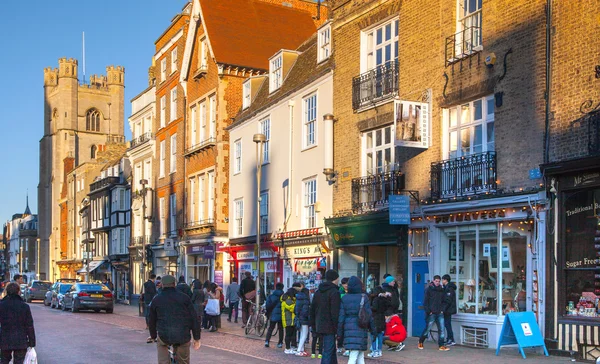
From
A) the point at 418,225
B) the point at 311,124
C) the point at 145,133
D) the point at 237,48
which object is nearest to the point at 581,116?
the point at 418,225

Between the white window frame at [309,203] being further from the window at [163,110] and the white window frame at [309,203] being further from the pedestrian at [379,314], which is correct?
the window at [163,110]

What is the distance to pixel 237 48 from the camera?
123 feet

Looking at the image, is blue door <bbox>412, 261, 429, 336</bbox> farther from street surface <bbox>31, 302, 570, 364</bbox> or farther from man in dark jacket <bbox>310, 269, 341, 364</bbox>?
man in dark jacket <bbox>310, 269, 341, 364</bbox>

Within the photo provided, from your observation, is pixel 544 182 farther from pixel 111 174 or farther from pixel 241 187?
pixel 111 174

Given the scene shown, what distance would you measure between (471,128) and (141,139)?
33.7 meters

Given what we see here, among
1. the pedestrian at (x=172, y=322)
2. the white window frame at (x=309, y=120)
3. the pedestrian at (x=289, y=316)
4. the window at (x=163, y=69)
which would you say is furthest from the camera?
the window at (x=163, y=69)

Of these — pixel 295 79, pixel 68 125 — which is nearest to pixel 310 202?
pixel 295 79

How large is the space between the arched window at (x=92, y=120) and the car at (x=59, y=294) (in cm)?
6548

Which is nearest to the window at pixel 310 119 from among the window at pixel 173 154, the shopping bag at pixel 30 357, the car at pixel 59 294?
the window at pixel 173 154

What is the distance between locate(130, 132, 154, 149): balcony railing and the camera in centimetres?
4811

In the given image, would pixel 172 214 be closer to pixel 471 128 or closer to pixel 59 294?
pixel 59 294

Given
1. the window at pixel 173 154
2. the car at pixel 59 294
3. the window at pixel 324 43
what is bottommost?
the car at pixel 59 294

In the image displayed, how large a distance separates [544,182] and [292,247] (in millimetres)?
13840

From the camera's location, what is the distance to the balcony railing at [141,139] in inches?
1894
